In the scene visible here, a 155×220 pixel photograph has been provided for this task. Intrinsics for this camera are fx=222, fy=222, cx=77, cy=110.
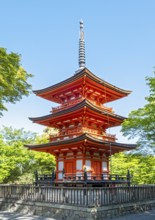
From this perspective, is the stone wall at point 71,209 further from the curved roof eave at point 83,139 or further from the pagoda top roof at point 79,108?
the pagoda top roof at point 79,108

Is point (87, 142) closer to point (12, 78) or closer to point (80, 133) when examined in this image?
point (80, 133)

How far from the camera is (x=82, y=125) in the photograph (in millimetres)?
21125

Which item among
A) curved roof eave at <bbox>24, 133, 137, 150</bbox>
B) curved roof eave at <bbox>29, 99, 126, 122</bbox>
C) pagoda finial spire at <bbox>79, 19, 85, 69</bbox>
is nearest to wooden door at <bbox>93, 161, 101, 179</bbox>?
curved roof eave at <bbox>24, 133, 137, 150</bbox>

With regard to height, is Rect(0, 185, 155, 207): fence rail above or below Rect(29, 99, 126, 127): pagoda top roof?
below

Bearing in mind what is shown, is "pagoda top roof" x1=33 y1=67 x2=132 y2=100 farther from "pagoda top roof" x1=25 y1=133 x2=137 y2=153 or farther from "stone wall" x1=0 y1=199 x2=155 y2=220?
"stone wall" x1=0 y1=199 x2=155 y2=220

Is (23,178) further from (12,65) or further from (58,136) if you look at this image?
(12,65)

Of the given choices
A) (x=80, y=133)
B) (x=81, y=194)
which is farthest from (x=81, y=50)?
(x=81, y=194)

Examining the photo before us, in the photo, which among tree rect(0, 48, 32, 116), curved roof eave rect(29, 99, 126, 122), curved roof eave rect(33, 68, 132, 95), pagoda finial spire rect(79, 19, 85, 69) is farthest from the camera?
pagoda finial spire rect(79, 19, 85, 69)

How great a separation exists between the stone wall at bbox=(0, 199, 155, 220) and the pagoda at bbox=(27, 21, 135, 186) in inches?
186

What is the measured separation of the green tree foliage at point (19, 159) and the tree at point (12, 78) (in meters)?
17.1

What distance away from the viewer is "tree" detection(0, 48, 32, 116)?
464 inches

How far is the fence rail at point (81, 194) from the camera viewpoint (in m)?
12.5

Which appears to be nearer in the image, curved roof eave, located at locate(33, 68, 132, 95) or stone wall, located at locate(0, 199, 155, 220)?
stone wall, located at locate(0, 199, 155, 220)

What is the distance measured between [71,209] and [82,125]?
9.34 metres
